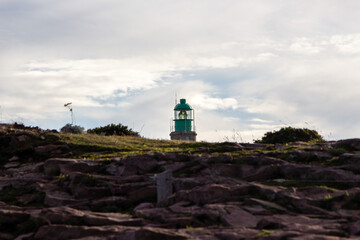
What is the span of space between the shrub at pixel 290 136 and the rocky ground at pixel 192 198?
12.5 m

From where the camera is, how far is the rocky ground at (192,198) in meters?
9.12

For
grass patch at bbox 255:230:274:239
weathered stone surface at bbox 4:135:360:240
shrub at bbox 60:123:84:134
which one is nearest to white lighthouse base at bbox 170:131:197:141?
shrub at bbox 60:123:84:134

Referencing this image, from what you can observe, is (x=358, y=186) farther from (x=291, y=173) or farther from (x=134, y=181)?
(x=134, y=181)

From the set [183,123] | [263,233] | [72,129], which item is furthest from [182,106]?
[263,233]

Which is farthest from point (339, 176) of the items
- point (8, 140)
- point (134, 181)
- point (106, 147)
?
point (8, 140)

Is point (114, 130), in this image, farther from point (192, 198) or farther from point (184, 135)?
point (192, 198)

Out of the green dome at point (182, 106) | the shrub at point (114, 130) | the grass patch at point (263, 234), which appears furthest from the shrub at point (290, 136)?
the grass patch at point (263, 234)

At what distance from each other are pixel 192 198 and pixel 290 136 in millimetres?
19762

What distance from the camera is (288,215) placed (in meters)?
9.98

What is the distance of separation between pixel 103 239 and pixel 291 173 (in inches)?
268

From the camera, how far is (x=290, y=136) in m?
29.8

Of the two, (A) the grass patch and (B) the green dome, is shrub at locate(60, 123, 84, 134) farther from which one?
(A) the grass patch

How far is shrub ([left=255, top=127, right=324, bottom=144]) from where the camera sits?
1171 inches

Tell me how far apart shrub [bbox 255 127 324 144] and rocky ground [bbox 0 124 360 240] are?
491 inches
